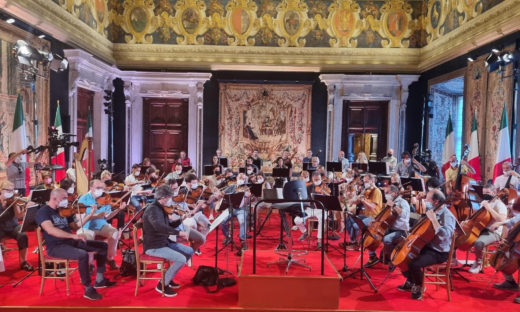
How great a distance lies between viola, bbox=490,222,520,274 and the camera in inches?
221

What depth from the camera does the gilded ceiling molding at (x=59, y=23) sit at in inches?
348

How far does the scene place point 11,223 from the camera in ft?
21.8

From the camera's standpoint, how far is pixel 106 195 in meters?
6.41

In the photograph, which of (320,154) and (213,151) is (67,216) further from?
(320,154)

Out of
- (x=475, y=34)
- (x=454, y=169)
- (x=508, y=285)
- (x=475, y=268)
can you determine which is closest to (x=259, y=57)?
(x=475, y=34)

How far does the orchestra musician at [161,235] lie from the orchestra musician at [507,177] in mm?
6628

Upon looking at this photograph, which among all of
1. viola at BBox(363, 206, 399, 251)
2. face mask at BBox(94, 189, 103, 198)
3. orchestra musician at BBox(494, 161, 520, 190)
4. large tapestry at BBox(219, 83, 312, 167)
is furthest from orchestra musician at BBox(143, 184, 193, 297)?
large tapestry at BBox(219, 83, 312, 167)

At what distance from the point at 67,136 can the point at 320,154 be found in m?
8.99

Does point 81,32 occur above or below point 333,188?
above

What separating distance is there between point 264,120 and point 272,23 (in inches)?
144

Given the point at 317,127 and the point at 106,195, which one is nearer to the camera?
the point at 106,195

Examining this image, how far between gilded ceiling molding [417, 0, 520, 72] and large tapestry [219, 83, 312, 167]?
14.6ft

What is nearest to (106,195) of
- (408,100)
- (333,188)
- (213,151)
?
(333,188)

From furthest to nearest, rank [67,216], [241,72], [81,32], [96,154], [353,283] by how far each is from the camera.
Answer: [241,72]
[96,154]
[81,32]
[353,283]
[67,216]
